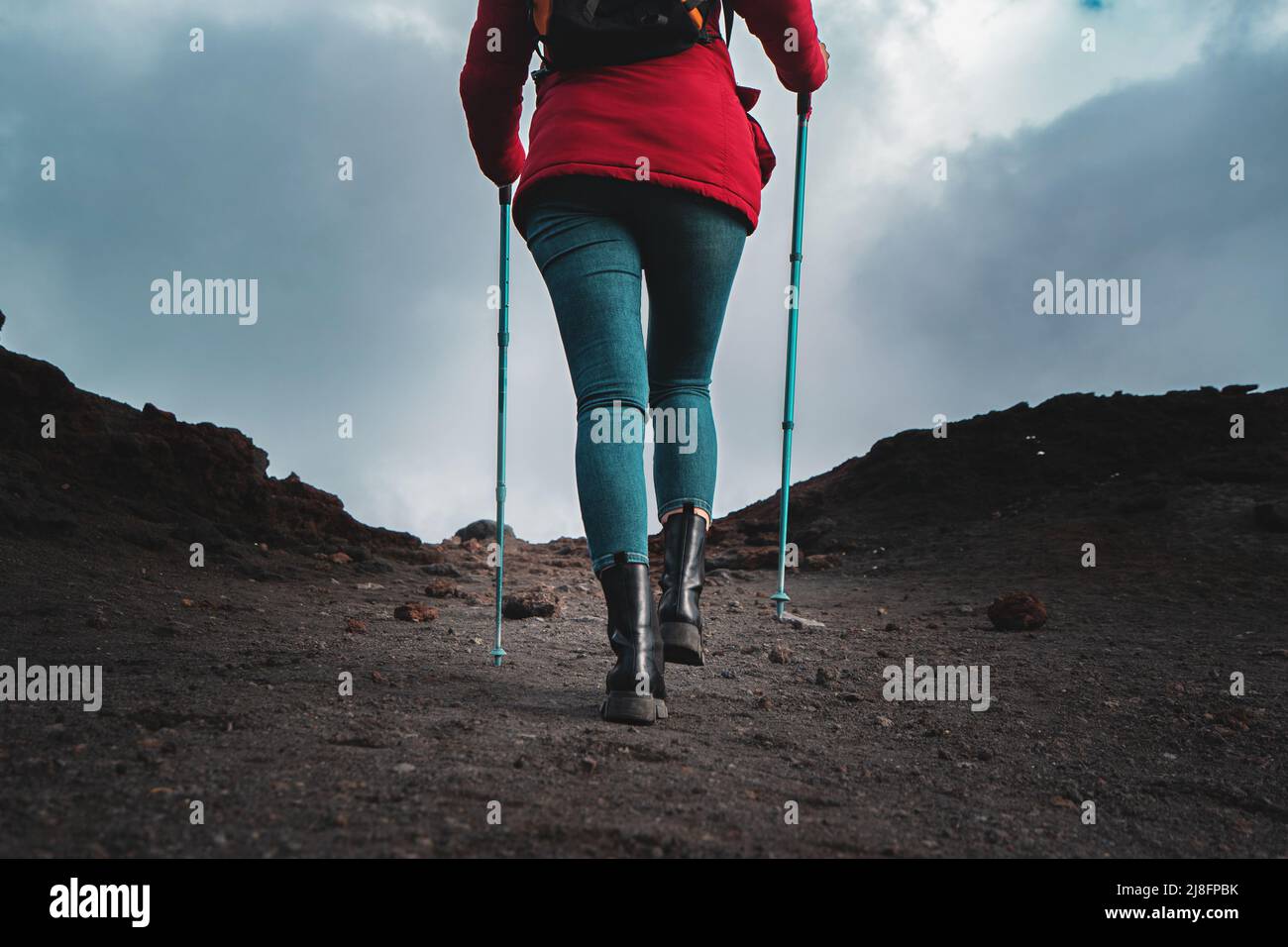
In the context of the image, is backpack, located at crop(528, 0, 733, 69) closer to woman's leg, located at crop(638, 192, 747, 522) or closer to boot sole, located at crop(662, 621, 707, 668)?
woman's leg, located at crop(638, 192, 747, 522)

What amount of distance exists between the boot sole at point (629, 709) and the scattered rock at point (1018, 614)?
9.66ft

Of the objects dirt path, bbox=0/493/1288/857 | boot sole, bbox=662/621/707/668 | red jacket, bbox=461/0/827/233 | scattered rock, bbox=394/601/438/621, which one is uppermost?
red jacket, bbox=461/0/827/233

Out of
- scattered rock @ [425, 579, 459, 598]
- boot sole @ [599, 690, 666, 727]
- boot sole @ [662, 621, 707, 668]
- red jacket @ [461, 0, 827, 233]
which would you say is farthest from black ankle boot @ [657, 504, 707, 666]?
scattered rock @ [425, 579, 459, 598]

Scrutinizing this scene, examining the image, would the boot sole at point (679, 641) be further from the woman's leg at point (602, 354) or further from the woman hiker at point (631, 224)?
the woman's leg at point (602, 354)

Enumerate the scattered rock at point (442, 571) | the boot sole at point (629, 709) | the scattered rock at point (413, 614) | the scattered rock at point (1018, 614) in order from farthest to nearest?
the scattered rock at point (442, 571), the scattered rock at point (1018, 614), the scattered rock at point (413, 614), the boot sole at point (629, 709)

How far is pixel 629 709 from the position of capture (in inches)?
84.4

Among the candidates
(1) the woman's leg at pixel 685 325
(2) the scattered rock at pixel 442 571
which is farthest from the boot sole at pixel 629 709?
(2) the scattered rock at pixel 442 571

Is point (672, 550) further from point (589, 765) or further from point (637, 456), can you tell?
point (589, 765)

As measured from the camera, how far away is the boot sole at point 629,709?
7.04 ft

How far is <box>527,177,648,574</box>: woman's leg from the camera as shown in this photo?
228 centimetres

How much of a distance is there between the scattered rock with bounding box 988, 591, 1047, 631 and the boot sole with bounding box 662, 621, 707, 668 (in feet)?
8.70

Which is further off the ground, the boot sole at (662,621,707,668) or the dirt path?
the boot sole at (662,621,707,668)

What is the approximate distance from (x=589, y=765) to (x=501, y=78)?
1.80m

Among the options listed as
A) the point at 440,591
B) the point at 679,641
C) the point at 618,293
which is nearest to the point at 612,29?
the point at 618,293
